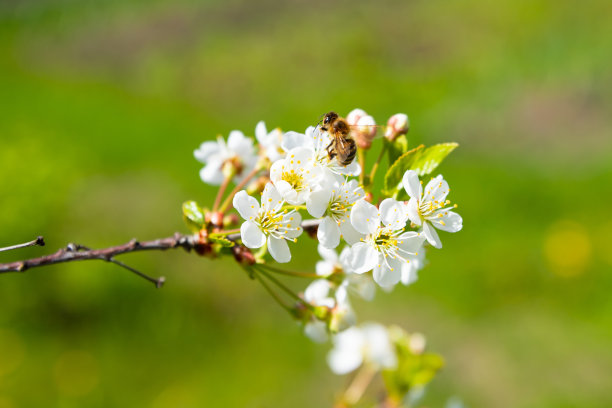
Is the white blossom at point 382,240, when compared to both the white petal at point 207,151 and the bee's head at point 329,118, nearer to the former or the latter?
the bee's head at point 329,118

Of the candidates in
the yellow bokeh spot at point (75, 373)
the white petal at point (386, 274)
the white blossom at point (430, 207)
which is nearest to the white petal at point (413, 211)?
the white blossom at point (430, 207)

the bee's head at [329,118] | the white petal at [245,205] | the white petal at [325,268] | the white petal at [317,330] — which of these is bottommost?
the white petal at [317,330]

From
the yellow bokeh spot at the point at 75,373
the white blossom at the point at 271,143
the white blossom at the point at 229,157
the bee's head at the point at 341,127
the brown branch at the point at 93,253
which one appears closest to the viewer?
the brown branch at the point at 93,253

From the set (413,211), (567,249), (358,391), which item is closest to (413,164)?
(413,211)

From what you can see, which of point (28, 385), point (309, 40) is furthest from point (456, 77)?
point (28, 385)

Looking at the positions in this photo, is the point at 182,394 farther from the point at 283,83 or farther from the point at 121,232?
the point at 283,83

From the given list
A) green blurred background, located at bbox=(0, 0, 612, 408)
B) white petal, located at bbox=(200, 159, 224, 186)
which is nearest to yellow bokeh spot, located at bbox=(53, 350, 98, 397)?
green blurred background, located at bbox=(0, 0, 612, 408)
